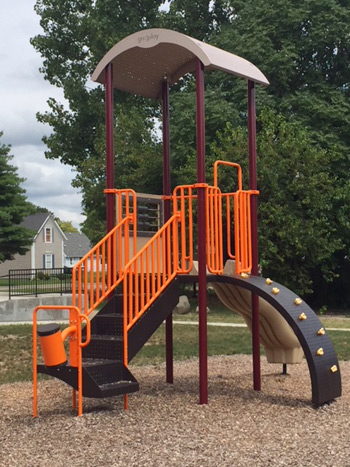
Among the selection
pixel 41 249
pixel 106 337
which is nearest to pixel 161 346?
pixel 106 337

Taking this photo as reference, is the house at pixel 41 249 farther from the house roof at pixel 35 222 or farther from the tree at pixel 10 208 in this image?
the tree at pixel 10 208

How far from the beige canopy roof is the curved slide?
95.7 inches

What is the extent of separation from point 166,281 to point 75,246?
73.3m

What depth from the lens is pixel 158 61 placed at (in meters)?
8.69

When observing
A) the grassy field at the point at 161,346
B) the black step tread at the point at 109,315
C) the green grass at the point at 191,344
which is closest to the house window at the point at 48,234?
the grassy field at the point at 161,346

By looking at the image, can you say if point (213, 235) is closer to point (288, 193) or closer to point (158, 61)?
point (158, 61)

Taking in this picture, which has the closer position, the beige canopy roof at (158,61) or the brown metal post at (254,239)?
the beige canopy roof at (158,61)

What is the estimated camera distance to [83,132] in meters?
32.2

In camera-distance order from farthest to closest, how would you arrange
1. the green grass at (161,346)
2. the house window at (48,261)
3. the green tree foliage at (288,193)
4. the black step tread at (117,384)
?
the house window at (48,261), the green tree foliage at (288,193), the green grass at (161,346), the black step tread at (117,384)

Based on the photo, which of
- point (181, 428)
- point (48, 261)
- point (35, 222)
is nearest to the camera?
point (181, 428)

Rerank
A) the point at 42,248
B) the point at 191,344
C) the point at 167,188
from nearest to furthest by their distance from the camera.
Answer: the point at 167,188
the point at 191,344
the point at 42,248

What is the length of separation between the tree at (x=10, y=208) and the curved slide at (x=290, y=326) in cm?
3210

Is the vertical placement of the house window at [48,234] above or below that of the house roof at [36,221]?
below

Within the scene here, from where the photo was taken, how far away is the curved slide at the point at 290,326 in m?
7.39
